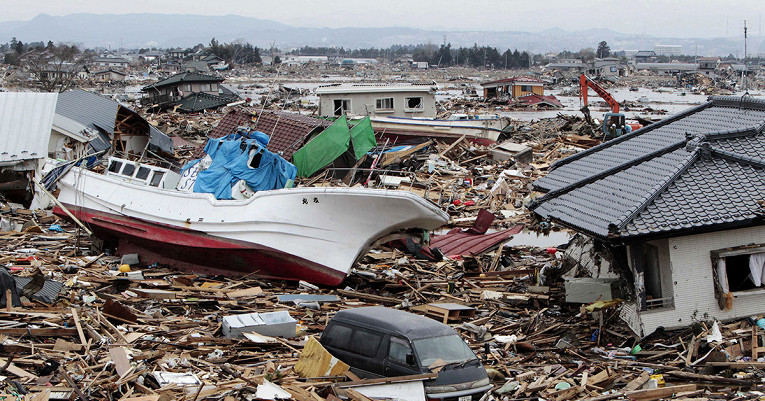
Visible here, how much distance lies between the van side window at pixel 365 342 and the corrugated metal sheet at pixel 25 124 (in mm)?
15675

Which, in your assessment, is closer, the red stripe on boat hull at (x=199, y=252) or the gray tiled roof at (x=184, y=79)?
the red stripe on boat hull at (x=199, y=252)

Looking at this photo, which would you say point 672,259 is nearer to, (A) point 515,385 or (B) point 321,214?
(A) point 515,385

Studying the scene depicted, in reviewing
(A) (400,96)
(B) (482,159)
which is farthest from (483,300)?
(A) (400,96)

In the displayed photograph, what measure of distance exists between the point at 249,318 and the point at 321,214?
13.1ft

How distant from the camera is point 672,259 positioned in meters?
11.1

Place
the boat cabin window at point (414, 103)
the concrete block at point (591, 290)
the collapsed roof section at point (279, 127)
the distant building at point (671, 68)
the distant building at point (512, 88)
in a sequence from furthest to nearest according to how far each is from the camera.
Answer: the distant building at point (671, 68)
the distant building at point (512, 88)
the boat cabin window at point (414, 103)
the collapsed roof section at point (279, 127)
the concrete block at point (591, 290)

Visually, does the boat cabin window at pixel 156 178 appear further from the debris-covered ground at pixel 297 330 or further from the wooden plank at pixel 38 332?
the wooden plank at pixel 38 332

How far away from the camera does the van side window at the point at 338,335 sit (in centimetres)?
995

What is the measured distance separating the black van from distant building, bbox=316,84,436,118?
26047 millimetres

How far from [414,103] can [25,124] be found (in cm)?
1848

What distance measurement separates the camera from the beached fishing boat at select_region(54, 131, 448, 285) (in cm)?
1510

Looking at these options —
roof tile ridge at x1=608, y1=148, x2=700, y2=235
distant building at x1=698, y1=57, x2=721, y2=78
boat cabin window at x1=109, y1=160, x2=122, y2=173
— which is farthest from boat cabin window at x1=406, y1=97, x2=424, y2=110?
distant building at x1=698, y1=57, x2=721, y2=78

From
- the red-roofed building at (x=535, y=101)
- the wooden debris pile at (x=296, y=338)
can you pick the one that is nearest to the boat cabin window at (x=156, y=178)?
the wooden debris pile at (x=296, y=338)

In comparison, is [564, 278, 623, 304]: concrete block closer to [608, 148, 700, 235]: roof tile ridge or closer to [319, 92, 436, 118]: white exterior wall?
[608, 148, 700, 235]: roof tile ridge
